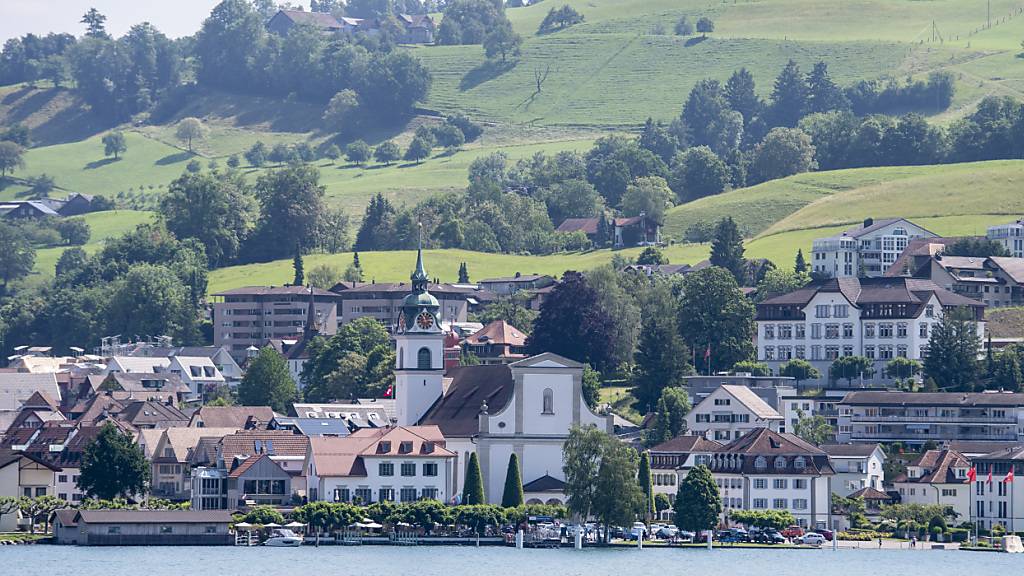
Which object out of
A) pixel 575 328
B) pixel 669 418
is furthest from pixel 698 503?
pixel 575 328

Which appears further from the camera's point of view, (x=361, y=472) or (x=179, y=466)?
(x=179, y=466)

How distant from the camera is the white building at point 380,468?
407ft

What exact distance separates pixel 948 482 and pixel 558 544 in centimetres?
2516

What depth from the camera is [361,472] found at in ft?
407

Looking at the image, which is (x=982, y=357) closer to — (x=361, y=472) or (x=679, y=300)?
(x=679, y=300)

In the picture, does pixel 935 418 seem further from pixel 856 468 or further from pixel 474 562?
pixel 474 562

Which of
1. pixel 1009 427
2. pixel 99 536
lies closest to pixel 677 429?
pixel 1009 427

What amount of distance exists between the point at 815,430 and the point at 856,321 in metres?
20.0

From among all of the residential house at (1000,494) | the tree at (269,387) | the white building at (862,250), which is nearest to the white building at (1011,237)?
the white building at (862,250)

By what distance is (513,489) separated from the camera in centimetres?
12294

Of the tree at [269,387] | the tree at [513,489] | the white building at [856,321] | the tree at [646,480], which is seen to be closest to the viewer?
the tree at [513,489]

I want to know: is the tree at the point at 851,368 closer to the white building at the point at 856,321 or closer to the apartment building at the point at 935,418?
the white building at the point at 856,321

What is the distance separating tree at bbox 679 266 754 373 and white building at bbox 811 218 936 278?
24001mm

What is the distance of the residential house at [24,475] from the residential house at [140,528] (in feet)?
46.1
